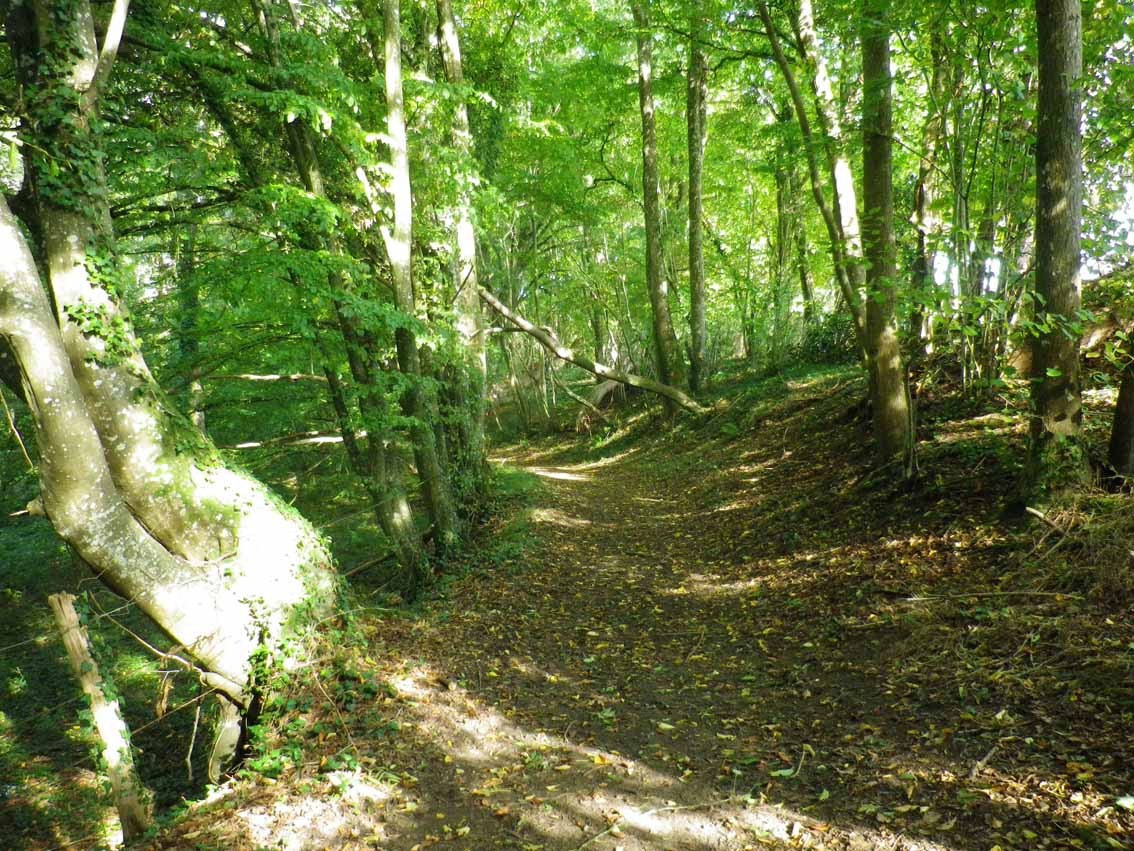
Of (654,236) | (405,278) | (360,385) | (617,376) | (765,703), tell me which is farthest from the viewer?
(617,376)

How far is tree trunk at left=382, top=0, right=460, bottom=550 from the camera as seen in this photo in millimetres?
7711

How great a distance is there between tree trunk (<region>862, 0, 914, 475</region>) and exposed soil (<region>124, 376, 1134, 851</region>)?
0.48 meters

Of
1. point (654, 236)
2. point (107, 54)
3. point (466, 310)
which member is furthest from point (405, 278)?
point (654, 236)

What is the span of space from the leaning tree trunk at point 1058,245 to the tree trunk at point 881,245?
5.81ft

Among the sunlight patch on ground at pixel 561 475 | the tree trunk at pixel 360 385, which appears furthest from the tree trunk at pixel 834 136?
the sunlight patch on ground at pixel 561 475

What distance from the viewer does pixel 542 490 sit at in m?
11.9

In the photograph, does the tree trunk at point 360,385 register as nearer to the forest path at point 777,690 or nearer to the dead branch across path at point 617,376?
the forest path at point 777,690

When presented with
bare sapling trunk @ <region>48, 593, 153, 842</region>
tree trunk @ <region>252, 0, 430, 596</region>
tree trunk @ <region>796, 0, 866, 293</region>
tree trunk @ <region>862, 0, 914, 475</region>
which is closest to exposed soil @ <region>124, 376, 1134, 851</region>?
bare sapling trunk @ <region>48, 593, 153, 842</region>

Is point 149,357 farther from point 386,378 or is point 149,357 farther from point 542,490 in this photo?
point 542,490

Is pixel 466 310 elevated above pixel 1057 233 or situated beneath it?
elevated above

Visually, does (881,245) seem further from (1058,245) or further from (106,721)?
(106,721)

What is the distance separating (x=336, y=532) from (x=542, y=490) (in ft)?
13.5

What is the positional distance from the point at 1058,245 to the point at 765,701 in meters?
4.16

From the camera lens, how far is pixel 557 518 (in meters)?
10.3
